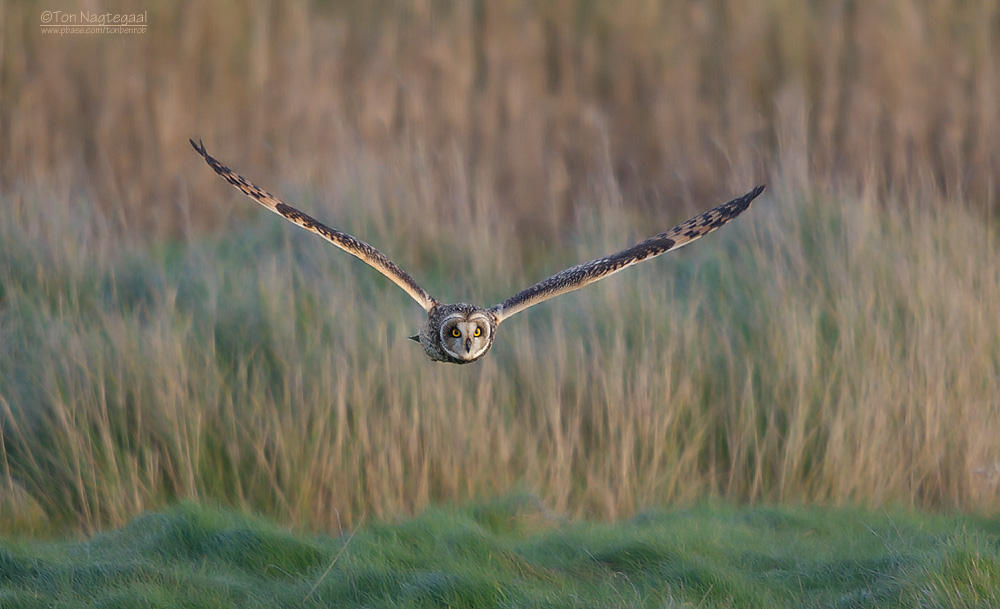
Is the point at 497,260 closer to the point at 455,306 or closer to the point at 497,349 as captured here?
the point at 497,349

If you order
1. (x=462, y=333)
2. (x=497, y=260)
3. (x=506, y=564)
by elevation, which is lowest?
(x=506, y=564)

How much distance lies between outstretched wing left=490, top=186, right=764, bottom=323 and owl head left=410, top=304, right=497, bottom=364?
0.23ft

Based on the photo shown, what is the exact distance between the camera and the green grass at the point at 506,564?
3.96 m

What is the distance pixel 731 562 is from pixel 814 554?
356 millimetres

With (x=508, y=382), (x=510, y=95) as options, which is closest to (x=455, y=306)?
(x=508, y=382)

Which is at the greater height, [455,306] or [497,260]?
[497,260]

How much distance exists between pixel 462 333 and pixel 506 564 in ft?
2.87

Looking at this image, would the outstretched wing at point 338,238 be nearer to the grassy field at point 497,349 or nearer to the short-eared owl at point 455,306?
the short-eared owl at point 455,306

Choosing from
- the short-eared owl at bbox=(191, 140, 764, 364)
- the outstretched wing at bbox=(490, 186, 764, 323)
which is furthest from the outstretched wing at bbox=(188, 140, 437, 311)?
the outstretched wing at bbox=(490, 186, 764, 323)

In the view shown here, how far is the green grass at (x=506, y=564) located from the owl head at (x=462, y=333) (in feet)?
2.35

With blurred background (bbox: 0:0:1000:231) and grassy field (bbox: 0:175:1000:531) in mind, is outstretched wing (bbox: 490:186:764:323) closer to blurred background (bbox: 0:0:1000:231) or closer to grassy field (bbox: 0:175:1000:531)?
grassy field (bbox: 0:175:1000:531)

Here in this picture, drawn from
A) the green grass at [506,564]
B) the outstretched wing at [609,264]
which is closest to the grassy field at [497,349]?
the green grass at [506,564]

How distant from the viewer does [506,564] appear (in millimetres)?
4312

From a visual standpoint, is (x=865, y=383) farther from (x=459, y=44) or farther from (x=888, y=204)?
(x=459, y=44)
